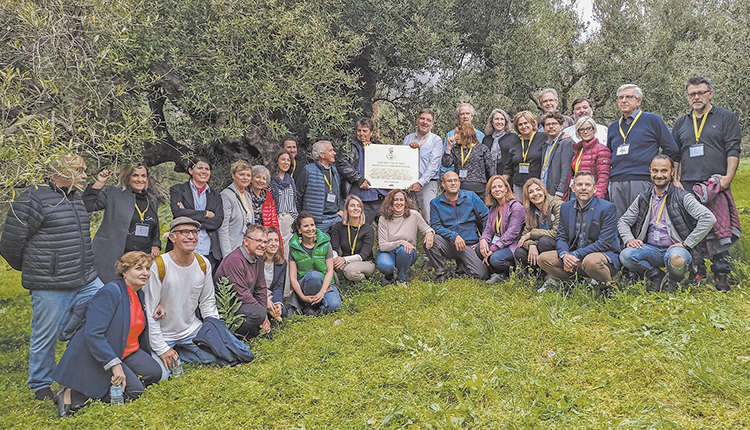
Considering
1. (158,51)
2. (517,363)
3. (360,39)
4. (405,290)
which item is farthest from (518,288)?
(158,51)

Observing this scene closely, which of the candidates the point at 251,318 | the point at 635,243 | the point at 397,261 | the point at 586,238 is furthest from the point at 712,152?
the point at 251,318

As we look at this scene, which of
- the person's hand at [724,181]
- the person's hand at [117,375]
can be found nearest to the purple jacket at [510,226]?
the person's hand at [724,181]

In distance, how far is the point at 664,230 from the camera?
20.5ft

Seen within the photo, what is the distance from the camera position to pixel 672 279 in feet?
20.2

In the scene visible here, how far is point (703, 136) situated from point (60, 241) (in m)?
7.81

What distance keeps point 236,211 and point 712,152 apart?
6519 mm

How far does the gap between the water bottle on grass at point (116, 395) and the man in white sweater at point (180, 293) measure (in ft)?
1.99

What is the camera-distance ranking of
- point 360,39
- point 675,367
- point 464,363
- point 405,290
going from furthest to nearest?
point 360,39 < point 405,290 < point 464,363 < point 675,367

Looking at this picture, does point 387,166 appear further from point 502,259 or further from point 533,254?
point 533,254

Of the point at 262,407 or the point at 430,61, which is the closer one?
the point at 262,407

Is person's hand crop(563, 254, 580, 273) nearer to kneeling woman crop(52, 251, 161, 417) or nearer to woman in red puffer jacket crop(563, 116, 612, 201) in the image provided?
woman in red puffer jacket crop(563, 116, 612, 201)

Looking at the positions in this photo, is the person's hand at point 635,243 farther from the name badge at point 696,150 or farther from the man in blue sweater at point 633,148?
the name badge at point 696,150

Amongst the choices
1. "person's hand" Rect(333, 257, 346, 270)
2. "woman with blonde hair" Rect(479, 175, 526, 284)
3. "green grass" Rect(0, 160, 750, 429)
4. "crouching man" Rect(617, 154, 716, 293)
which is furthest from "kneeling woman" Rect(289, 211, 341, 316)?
"crouching man" Rect(617, 154, 716, 293)

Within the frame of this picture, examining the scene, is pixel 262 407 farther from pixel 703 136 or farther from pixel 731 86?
pixel 731 86
